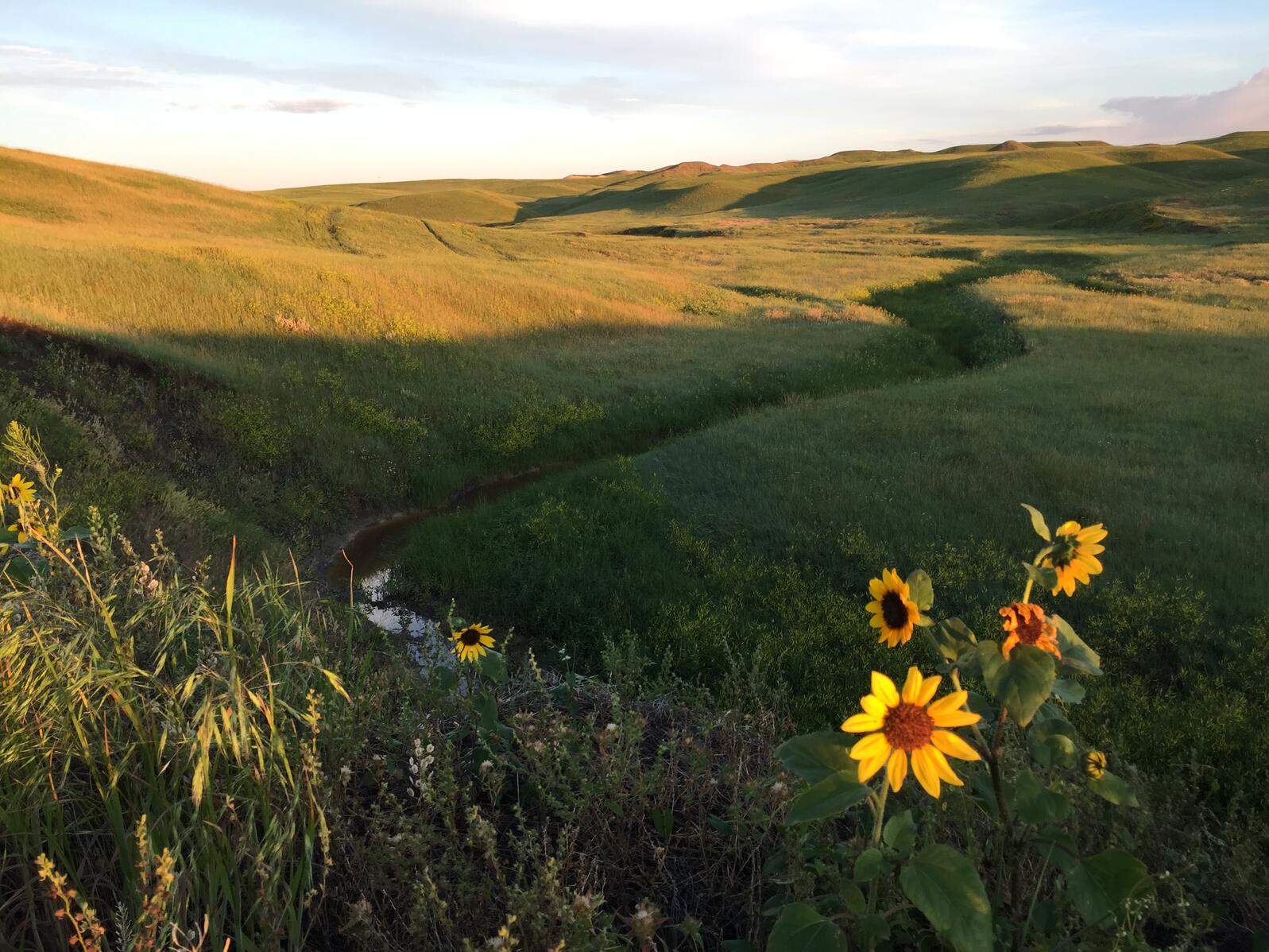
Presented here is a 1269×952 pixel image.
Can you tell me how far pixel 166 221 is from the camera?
A: 1156 inches

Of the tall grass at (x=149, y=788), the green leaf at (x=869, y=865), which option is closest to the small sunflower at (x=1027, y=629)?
the green leaf at (x=869, y=865)

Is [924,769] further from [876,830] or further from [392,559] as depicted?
[392,559]

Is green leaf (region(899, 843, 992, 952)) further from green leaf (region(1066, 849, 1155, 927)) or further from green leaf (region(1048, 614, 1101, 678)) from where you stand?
green leaf (region(1048, 614, 1101, 678))

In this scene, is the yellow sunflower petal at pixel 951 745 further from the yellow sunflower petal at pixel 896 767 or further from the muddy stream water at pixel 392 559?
the muddy stream water at pixel 392 559

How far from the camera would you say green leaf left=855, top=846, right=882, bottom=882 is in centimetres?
176

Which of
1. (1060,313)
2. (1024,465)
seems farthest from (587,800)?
(1060,313)

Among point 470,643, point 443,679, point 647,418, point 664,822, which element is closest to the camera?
point 664,822

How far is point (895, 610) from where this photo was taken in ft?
7.52

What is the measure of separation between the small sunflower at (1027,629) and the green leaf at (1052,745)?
31 cm

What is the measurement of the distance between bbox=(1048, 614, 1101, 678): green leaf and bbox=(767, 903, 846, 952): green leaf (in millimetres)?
899

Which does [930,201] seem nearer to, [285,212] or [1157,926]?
[285,212]

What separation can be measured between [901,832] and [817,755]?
267mm

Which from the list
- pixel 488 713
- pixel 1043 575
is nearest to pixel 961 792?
pixel 1043 575

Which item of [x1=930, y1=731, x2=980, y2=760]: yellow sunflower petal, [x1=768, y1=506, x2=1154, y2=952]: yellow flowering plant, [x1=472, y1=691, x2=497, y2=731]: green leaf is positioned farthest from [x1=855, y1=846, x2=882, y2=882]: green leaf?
[x1=472, y1=691, x2=497, y2=731]: green leaf
